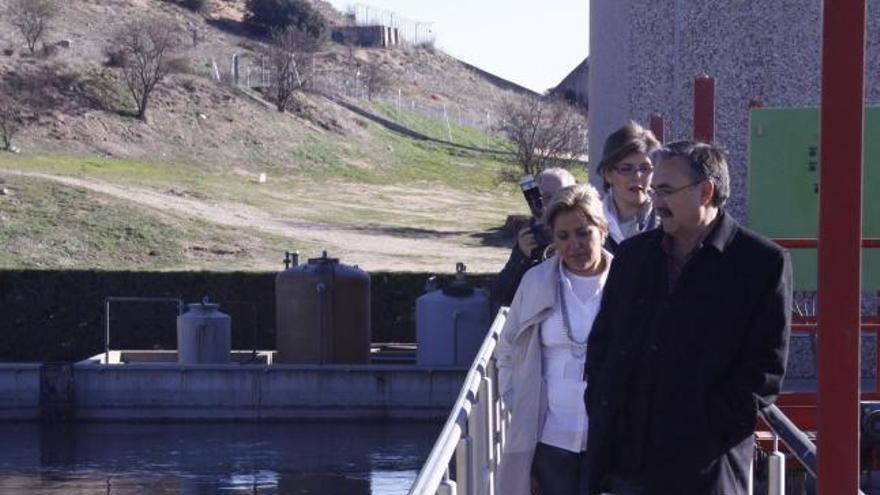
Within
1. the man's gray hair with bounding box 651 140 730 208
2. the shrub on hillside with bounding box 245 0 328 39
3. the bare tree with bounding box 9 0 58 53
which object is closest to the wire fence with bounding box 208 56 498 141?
the shrub on hillside with bounding box 245 0 328 39

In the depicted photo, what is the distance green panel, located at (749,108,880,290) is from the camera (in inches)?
331

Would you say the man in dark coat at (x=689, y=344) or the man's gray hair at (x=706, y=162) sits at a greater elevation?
the man's gray hair at (x=706, y=162)

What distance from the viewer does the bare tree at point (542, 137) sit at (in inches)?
2190

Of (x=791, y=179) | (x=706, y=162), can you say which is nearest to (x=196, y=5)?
(x=791, y=179)

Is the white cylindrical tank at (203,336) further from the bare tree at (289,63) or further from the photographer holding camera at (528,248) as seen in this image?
the bare tree at (289,63)

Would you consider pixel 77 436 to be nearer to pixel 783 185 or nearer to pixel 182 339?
pixel 182 339

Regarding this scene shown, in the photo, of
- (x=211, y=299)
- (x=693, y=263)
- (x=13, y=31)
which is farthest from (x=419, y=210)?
(x=693, y=263)

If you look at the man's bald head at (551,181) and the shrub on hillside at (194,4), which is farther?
the shrub on hillside at (194,4)

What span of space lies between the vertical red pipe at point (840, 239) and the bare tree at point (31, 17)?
6906 centimetres

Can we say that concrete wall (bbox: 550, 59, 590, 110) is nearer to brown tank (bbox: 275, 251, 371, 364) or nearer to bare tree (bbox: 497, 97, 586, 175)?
bare tree (bbox: 497, 97, 586, 175)

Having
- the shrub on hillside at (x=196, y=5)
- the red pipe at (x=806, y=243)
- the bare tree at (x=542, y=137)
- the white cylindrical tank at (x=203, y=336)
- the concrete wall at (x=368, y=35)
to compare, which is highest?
the shrub on hillside at (x=196, y=5)

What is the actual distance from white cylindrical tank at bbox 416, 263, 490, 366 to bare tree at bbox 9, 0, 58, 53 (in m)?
53.0

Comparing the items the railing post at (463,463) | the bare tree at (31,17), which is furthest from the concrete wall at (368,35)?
the railing post at (463,463)

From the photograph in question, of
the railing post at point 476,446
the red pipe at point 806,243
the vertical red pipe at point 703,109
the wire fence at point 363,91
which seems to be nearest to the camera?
the railing post at point 476,446
